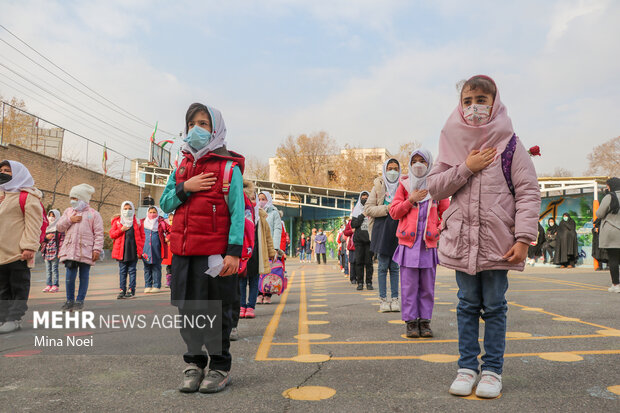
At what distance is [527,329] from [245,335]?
288 cm

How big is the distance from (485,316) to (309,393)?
46.5 inches

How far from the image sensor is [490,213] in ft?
8.97

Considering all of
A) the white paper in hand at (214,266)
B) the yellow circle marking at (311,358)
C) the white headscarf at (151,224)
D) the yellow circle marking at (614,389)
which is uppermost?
the white headscarf at (151,224)

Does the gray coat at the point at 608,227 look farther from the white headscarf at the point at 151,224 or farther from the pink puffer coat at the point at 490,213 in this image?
the white headscarf at the point at 151,224

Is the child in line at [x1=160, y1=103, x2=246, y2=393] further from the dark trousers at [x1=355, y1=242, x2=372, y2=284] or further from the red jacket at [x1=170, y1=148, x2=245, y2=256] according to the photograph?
the dark trousers at [x1=355, y1=242, x2=372, y2=284]

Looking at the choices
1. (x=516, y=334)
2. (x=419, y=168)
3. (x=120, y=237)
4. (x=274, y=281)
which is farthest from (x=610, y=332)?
(x=120, y=237)

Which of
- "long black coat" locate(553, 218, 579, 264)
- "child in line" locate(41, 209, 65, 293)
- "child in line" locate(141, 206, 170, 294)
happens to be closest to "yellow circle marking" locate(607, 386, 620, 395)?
"child in line" locate(141, 206, 170, 294)

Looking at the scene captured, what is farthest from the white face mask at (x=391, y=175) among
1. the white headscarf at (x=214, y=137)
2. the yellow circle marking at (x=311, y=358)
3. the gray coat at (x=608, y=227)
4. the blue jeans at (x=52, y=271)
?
the blue jeans at (x=52, y=271)

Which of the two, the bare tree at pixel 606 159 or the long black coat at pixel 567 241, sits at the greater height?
the bare tree at pixel 606 159

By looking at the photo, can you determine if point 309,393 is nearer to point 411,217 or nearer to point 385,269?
point 411,217

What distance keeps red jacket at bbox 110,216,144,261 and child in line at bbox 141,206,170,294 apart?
27 cm

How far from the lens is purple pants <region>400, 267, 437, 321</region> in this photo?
445cm

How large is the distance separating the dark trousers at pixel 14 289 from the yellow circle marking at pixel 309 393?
12.5 ft

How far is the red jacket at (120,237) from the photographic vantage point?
8.29m
